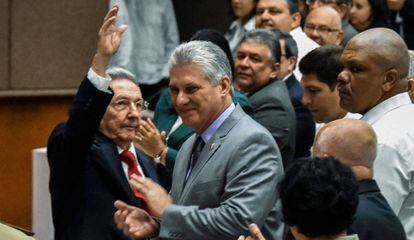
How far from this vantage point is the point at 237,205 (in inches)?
202

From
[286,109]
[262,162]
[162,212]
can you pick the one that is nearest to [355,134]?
[262,162]

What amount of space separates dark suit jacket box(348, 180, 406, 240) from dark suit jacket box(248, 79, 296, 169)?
7.81 ft

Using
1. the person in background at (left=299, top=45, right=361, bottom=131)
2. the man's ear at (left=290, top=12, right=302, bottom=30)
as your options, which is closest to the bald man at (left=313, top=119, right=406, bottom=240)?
the person in background at (left=299, top=45, right=361, bottom=131)

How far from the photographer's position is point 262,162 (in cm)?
523

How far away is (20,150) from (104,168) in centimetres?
343

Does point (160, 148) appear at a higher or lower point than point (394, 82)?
lower

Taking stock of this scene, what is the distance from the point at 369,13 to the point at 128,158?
4.15 metres

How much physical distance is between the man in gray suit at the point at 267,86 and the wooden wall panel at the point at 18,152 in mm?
2023

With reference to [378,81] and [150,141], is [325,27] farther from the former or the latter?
[378,81]

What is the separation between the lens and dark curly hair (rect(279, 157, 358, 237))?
165 inches

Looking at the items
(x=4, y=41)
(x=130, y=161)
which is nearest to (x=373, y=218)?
(x=130, y=161)

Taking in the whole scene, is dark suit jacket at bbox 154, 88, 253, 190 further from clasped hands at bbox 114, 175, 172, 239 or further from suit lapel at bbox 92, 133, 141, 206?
clasped hands at bbox 114, 175, 172, 239

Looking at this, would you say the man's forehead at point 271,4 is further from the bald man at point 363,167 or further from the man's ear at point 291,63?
the bald man at point 363,167

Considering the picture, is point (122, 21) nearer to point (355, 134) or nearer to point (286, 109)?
point (286, 109)
